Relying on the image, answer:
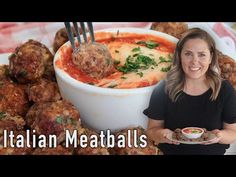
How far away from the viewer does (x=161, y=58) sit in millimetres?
2984

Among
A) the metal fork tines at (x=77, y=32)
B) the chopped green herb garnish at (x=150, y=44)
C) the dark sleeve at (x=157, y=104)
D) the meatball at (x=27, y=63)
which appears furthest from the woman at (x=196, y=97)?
the meatball at (x=27, y=63)

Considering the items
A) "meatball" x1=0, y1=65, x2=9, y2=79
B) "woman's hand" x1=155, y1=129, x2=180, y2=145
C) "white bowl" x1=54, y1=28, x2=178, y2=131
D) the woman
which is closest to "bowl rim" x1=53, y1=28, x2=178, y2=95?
"white bowl" x1=54, y1=28, x2=178, y2=131

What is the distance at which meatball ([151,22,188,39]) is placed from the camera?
3.13 m

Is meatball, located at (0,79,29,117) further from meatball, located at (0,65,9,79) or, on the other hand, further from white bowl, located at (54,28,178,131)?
white bowl, located at (54,28,178,131)

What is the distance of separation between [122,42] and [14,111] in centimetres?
68

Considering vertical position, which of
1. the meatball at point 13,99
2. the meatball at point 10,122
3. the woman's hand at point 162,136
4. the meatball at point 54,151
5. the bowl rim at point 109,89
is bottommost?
the meatball at point 54,151

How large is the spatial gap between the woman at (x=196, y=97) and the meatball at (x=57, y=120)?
14.4 inches

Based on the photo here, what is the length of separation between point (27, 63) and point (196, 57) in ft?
2.89

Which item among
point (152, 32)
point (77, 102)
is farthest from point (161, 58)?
point (77, 102)

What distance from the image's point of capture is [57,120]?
2824 millimetres

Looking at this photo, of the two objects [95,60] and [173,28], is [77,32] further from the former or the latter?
[173,28]

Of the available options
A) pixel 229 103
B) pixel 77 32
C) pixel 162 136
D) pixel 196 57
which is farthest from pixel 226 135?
pixel 77 32

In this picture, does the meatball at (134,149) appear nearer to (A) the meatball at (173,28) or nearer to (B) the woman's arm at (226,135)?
(B) the woman's arm at (226,135)

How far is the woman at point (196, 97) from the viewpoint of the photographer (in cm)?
284
